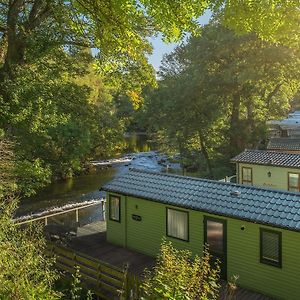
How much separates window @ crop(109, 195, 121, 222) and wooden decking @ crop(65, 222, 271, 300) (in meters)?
1.23

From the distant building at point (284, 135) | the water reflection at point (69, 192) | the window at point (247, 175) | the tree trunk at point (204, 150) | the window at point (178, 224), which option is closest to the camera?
the window at point (178, 224)

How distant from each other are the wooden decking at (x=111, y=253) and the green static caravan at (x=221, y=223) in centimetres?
37

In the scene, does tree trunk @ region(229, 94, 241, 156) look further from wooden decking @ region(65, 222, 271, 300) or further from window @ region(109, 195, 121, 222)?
window @ region(109, 195, 121, 222)

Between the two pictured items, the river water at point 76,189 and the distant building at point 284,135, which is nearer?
the distant building at point 284,135

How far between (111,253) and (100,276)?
10.5 feet

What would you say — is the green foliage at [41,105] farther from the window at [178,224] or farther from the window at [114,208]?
the window at [178,224]

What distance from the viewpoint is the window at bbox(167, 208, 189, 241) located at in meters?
14.0

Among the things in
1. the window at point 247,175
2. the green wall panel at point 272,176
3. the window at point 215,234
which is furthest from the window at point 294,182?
the window at point 215,234

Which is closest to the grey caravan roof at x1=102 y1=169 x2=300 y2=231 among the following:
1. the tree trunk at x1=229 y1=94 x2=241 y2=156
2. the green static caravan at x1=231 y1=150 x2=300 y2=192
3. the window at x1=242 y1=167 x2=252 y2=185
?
the green static caravan at x1=231 y1=150 x2=300 y2=192

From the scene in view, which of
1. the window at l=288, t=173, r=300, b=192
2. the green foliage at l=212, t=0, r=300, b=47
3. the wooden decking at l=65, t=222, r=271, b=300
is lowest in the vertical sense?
the wooden decking at l=65, t=222, r=271, b=300

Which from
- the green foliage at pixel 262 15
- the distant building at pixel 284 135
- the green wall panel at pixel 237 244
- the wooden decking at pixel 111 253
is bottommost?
the wooden decking at pixel 111 253

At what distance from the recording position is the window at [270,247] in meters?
11.7

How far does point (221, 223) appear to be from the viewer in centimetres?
1309

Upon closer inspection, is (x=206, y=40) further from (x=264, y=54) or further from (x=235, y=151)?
(x=235, y=151)
